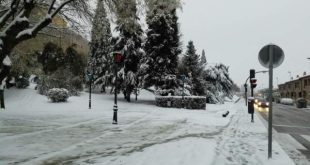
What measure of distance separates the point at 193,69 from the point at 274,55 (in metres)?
46.1

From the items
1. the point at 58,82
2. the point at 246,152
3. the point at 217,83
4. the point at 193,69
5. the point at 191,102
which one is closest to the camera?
the point at 246,152

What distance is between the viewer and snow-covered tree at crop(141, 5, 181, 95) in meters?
40.4

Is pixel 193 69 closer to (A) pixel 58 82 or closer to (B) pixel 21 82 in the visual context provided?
(A) pixel 58 82

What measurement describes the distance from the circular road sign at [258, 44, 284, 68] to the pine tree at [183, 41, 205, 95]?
1572 inches

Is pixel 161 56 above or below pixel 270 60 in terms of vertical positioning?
above

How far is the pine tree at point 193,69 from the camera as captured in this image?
53.2 meters

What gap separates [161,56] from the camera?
1603 inches

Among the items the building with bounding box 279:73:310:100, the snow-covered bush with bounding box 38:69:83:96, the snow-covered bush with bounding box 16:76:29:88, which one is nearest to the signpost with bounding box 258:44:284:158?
the snow-covered bush with bounding box 38:69:83:96

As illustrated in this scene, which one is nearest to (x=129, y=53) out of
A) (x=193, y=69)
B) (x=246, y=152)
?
(x=193, y=69)

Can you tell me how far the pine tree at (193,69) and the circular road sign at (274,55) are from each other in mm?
39930

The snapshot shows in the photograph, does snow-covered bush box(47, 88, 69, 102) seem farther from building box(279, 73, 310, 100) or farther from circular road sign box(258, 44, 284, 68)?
building box(279, 73, 310, 100)

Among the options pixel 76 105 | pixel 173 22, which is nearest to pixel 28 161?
pixel 76 105

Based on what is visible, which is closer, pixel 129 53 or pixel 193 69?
pixel 129 53

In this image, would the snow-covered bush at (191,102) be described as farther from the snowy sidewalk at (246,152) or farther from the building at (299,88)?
the building at (299,88)
